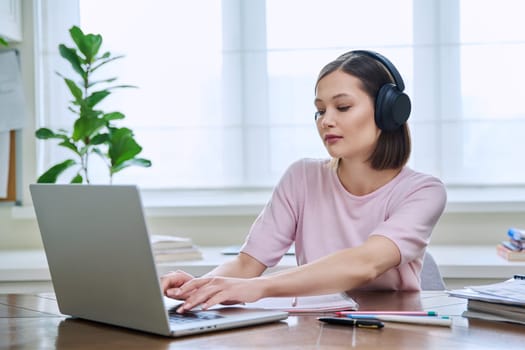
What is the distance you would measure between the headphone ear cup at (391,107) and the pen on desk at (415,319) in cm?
60

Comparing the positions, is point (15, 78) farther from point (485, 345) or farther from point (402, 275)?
point (485, 345)

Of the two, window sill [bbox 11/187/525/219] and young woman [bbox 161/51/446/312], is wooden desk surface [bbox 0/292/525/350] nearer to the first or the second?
young woman [bbox 161/51/446/312]

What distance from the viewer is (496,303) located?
56.6 inches

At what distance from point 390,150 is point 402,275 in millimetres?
283

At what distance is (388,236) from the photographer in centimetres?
175

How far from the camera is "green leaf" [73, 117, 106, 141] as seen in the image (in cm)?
279

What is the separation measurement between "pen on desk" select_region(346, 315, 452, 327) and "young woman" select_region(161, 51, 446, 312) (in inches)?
9.8

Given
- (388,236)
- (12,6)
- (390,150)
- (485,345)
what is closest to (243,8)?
(12,6)

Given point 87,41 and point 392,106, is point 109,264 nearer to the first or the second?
point 392,106

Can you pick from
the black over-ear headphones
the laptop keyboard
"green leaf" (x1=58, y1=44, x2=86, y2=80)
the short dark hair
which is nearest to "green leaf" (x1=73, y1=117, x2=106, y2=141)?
"green leaf" (x1=58, y1=44, x2=86, y2=80)

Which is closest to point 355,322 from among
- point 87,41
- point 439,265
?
point 439,265

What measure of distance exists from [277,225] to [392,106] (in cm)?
40

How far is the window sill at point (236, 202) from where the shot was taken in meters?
3.01

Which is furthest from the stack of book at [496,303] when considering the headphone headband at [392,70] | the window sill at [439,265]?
the window sill at [439,265]
